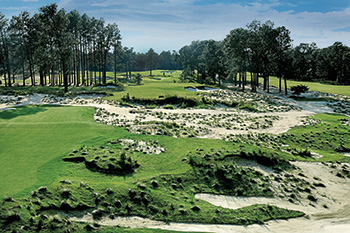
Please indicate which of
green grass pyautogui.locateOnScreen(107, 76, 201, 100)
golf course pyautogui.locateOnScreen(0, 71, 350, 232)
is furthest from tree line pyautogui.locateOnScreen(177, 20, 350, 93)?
golf course pyautogui.locateOnScreen(0, 71, 350, 232)

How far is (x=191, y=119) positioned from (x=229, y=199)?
55.6ft

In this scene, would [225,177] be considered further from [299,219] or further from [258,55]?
[258,55]

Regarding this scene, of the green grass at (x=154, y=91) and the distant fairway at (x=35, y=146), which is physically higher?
the green grass at (x=154, y=91)

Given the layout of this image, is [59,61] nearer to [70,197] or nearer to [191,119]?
[191,119]

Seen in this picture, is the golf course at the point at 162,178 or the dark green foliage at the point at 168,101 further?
the dark green foliage at the point at 168,101

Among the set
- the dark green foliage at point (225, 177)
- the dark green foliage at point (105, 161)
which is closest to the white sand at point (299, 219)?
the dark green foliage at point (225, 177)

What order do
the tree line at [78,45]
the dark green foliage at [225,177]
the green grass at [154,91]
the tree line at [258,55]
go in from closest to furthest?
the dark green foliage at [225,177], the green grass at [154,91], the tree line at [78,45], the tree line at [258,55]

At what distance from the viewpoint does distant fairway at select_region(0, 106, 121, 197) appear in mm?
10477

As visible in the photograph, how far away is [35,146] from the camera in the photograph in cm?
1462

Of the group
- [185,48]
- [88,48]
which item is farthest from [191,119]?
[185,48]

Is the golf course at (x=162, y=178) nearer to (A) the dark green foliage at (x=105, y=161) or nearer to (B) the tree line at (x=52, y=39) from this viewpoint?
(A) the dark green foliage at (x=105, y=161)

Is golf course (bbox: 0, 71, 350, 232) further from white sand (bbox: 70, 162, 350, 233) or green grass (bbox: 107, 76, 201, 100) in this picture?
green grass (bbox: 107, 76, 201, 100)

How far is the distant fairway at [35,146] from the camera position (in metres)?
10.5

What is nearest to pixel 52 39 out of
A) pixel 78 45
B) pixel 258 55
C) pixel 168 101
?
pixel 78 45
